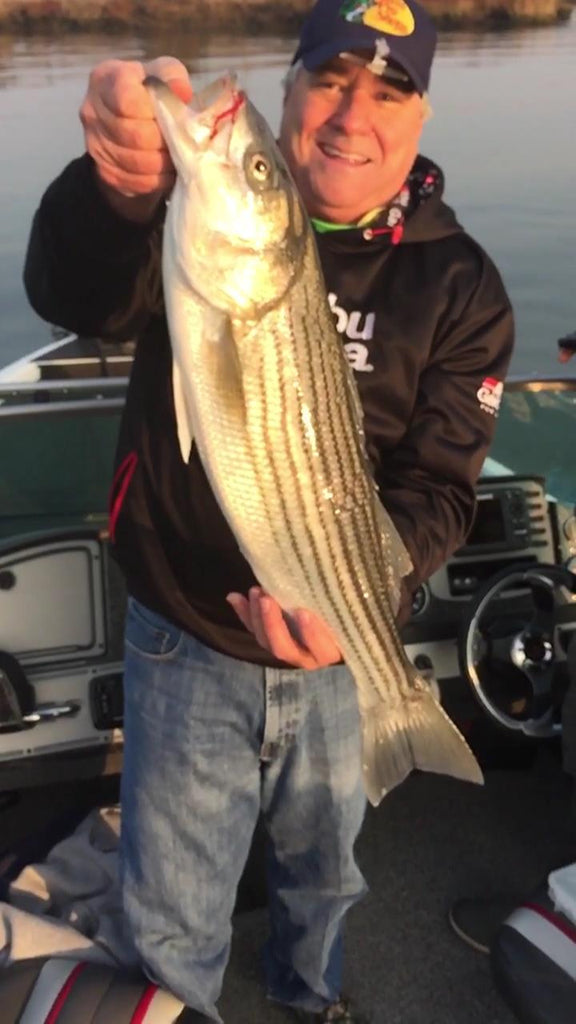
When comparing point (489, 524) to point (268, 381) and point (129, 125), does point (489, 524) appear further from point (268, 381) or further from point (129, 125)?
point (129, 125)

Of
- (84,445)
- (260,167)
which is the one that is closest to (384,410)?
(260,167)

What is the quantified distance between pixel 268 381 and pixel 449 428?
53 centimetres

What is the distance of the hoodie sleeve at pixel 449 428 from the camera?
2029mm

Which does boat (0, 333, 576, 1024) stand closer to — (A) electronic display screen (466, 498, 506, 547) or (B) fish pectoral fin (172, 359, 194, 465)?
(A) electronic display screen (466, 498, 506, 547)

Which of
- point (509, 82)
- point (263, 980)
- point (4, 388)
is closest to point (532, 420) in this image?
point (4, 388)

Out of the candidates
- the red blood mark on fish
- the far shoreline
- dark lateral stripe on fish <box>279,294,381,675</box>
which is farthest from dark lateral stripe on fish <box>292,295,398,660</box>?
the far shoreline

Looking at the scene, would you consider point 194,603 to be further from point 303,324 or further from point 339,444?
point 303,324

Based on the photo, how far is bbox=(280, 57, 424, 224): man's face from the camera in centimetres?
188

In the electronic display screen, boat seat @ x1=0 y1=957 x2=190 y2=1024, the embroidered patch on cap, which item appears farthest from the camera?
the electronic display screen

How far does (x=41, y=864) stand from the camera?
2.83 m

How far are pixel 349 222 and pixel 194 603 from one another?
85cm

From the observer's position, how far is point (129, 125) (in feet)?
4.75

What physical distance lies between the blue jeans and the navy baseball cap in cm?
117

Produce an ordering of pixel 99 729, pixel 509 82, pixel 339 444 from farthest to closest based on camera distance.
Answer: pixel 509 82 → pixel 99 729 → pixel 339 444
